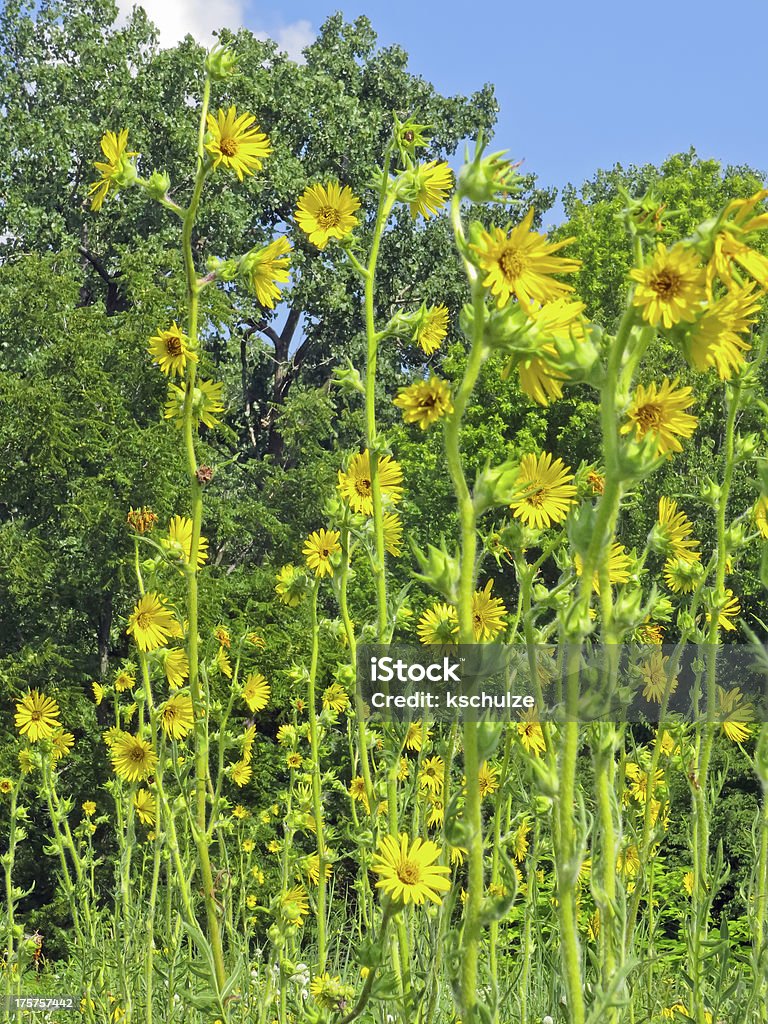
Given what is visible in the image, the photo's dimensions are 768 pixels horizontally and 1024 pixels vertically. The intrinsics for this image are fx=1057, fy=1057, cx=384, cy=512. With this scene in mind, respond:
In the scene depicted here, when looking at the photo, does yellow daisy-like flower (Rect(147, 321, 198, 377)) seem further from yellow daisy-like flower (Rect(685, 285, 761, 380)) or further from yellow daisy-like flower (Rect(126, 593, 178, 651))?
yellow daisy-like flower (Rect(685, 285, 761, 380))

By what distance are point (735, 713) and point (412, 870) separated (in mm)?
1613

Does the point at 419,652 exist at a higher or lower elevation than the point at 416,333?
lower

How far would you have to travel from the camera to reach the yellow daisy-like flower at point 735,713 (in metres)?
2.73

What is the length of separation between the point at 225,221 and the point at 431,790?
14.9 meters

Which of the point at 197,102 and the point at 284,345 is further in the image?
the point at 284,345

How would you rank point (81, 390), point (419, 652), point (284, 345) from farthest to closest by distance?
point (284, 345), point (81, 390), point (419, 652)

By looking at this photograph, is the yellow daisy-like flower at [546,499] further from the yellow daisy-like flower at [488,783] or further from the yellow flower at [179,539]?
the yellow daisy-like flower at [488,783]

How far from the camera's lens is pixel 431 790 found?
2.99m

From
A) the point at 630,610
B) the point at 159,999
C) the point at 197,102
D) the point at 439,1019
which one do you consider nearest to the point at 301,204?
the point at 630,610

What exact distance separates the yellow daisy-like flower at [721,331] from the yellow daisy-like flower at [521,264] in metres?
0.14

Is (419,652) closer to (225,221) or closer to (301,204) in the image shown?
(301,204)

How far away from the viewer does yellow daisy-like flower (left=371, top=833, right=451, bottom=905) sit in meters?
1.50

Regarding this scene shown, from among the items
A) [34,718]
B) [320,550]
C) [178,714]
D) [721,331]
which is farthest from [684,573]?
[34,718]

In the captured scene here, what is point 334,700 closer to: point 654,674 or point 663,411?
point 654,674
